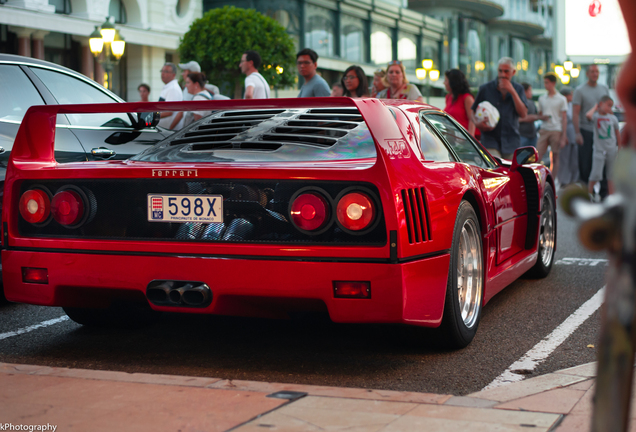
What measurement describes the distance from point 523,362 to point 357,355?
2.56 feet

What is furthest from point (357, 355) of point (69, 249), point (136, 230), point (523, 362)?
point (69, 249)

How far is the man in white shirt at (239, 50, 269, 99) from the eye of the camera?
916 cm

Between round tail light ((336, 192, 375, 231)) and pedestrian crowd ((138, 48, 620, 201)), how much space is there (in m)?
4.08

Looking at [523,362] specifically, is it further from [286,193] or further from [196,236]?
[196,236]

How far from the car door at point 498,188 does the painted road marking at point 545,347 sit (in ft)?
1.70

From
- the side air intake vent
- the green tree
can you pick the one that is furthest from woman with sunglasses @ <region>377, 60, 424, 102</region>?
the green tree

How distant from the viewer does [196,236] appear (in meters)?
3.56

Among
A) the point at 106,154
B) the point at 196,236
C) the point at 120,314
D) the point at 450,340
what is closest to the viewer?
the point at 196,236

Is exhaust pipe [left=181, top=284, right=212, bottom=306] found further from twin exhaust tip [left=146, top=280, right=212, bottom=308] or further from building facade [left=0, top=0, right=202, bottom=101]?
building facade [left=0, top=0, right=202, bottom=101]

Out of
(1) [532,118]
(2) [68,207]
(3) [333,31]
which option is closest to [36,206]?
(2) [68,207]

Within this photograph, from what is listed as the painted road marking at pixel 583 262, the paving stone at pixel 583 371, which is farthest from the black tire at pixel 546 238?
the paving stone at pixel 583 371

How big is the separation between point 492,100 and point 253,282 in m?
6.46

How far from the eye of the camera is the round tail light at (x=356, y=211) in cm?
332

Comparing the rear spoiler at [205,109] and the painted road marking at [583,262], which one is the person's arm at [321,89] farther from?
the rear spoiler at [205,109]
